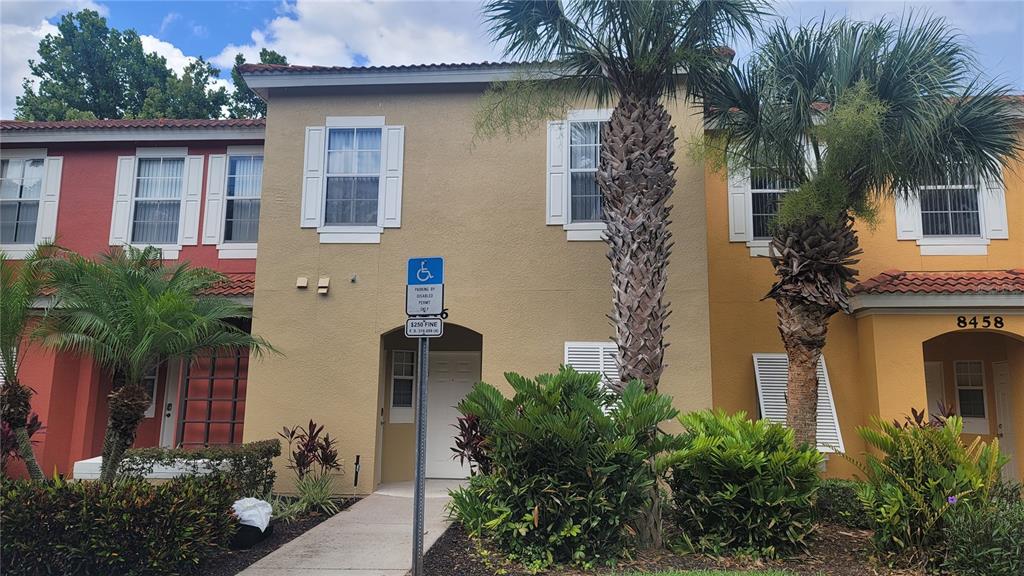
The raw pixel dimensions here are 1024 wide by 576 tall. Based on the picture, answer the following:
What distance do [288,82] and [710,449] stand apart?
8415mm

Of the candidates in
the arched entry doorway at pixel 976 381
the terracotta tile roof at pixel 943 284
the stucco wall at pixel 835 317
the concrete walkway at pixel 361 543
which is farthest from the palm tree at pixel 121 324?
the arched entry doorway at pixel 976 381

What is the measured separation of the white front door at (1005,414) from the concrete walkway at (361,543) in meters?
9.35

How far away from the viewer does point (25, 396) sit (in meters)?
7.15

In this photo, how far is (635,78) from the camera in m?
8.25

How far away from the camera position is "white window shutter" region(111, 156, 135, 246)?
12.7m

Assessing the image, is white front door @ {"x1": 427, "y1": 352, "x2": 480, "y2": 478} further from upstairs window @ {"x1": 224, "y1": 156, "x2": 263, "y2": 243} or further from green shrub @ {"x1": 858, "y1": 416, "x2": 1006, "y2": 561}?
green shrub @ {"x1": 858, "y1": 416, "x2": 1006, "y2": 561}

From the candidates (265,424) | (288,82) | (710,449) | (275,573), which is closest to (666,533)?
(710,449)

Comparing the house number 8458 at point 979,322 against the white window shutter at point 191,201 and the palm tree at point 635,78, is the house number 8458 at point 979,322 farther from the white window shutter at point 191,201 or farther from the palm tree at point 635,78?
A: the white window shutter at point 191,201

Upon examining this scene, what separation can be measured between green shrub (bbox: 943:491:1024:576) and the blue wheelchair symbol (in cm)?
503

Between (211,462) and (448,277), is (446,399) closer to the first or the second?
(448,277)

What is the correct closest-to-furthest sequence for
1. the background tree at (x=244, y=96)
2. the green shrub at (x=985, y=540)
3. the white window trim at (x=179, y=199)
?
the green shrub at (x=985, y=540) → the white window trim at (x=179, y=199) → the background tree at (x=244, y=96)

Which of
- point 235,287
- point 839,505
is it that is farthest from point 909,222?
point 235,287

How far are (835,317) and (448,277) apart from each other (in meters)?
6.37

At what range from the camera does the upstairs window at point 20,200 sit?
13.0 m
